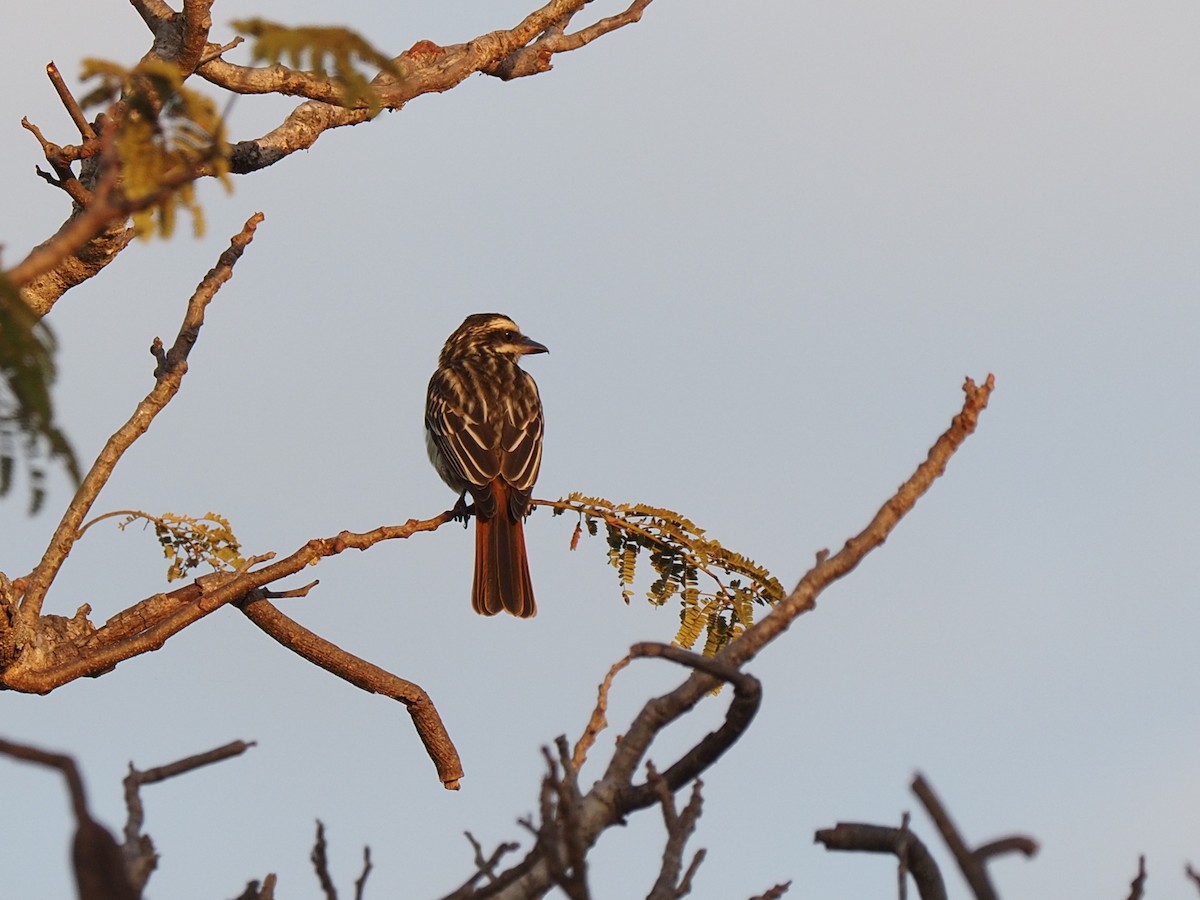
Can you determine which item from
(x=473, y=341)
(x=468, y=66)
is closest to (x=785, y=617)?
(x=468, y=66)

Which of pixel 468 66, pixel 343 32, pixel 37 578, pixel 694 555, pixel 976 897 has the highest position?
pixel 468 66

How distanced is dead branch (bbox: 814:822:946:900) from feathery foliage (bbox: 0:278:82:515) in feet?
4.41

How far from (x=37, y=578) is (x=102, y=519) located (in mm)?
443

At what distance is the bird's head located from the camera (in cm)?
1244

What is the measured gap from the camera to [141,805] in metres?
2.91

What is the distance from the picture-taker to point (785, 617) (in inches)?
123

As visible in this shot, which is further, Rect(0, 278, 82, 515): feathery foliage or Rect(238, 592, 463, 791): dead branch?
Rect(238, 592, 463, 791): dead branch

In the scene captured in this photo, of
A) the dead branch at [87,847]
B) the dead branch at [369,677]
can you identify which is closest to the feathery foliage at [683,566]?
the dead branch at [369,677]

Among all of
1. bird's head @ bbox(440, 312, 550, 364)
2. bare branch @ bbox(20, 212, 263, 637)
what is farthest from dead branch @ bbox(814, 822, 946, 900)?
bird's head @ bbox(440, 312, 550, 364)

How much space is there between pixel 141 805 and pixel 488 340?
9885 mm

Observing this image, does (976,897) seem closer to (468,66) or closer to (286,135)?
(286,135)

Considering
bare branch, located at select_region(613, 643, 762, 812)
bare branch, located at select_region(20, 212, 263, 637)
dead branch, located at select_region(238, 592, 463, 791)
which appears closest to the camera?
bare branch, located at select_region(613, 643, 762, 812)

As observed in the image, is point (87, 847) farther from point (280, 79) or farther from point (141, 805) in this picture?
point (280, 79)

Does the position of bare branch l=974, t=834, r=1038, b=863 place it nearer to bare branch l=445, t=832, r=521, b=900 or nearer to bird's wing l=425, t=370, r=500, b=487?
bare branch l=445, t=832, r=521, b=900
